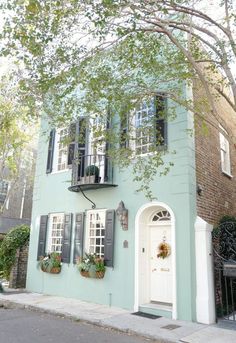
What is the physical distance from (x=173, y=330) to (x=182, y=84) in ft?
21.2

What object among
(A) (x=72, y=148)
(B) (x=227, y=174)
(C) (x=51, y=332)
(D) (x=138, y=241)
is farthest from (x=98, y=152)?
(C) (x=51, y=332)

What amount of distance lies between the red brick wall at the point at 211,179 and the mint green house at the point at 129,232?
418 mm

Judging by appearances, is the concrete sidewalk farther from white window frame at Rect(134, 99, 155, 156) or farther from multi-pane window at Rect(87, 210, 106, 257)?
white window frame at Rect(134, 99, 155, 156)

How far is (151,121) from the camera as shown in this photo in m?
9.17

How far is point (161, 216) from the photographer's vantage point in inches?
364

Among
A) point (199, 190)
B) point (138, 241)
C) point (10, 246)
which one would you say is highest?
point (199, 190)

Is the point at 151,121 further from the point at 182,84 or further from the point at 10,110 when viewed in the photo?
the point at 10,110

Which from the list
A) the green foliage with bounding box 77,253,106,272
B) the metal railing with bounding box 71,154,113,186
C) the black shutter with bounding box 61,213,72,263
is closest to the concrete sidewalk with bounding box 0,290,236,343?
the green foliage with bounding box 77,253,106,272

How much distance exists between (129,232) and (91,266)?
160 centimetres

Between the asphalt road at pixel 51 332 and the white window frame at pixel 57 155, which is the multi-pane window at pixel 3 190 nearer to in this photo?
the white window frame at pixel 57 155

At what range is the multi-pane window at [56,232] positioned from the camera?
36.5 ft

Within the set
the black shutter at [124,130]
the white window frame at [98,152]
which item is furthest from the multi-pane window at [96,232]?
the black shutter at [124,130]

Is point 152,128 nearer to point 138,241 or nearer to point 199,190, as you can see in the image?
point 199,190

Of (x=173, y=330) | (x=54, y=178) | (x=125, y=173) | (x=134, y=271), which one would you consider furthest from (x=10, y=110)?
(x=173, y=330)
